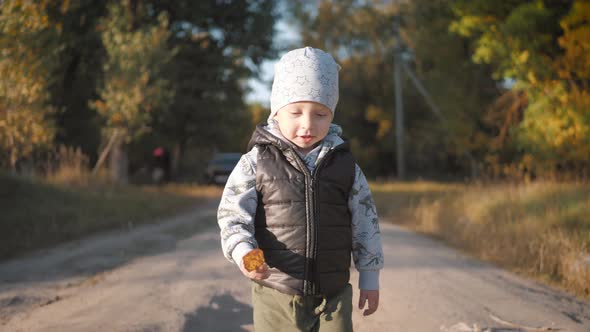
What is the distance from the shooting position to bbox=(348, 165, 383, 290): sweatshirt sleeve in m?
2.53

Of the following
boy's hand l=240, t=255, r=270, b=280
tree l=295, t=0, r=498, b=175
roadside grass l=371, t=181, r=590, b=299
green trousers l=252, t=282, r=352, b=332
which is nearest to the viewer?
boy's hand l=240, t=255, r=270, b=280

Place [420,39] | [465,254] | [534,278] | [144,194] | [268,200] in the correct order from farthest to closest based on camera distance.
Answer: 1. [420,39]
2. [144,194]
3. [465,254]
4. [534,278]
5. [268,200]

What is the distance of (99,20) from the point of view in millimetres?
16266

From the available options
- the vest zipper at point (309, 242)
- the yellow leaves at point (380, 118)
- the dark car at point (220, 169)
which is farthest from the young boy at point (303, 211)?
the yellow leaves at point (380, 118)

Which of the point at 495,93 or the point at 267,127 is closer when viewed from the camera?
the point at 267,127

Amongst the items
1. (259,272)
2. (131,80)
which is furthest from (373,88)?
(259,272)

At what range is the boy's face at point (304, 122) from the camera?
244 centimetres

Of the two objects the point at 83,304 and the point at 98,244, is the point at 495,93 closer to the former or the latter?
the point at 98,244

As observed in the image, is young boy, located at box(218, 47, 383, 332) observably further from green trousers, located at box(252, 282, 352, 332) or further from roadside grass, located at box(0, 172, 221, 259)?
roadside grass, located at box(0, 172, 221, 259)

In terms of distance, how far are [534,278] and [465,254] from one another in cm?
156

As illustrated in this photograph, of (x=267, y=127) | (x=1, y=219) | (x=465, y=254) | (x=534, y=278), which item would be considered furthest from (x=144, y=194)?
(x=267, y=127)

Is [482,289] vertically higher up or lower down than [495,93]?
lower down

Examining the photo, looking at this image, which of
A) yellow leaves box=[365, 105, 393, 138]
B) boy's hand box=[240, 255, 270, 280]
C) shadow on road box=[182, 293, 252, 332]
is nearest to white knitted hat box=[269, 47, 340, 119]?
boy's hand box=[240, 255, 270, 280]

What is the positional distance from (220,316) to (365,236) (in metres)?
1.80
